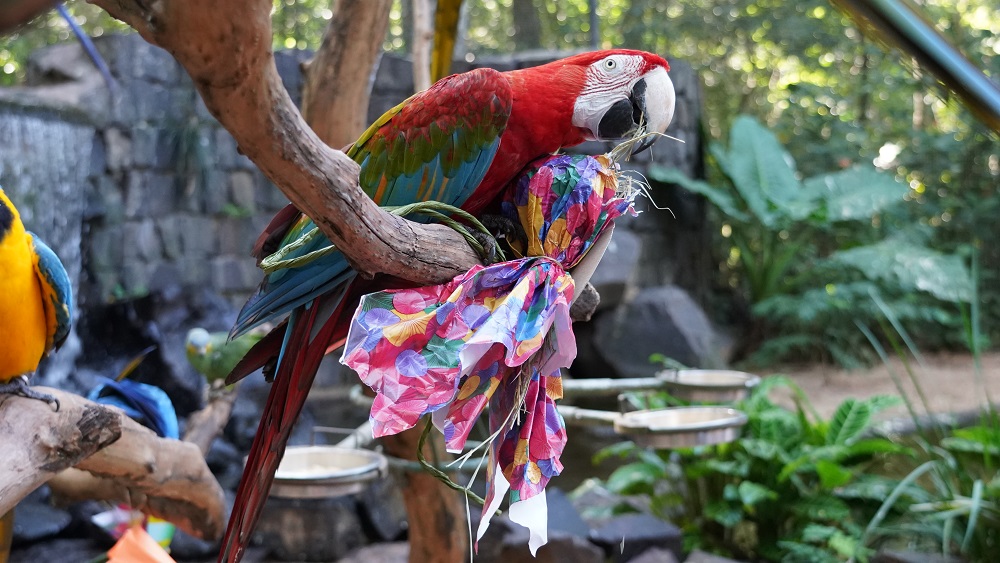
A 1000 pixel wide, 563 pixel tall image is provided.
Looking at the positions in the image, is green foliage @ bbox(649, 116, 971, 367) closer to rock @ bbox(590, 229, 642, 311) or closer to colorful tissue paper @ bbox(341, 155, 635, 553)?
rock @ bbox(590, 229, 642, 311)

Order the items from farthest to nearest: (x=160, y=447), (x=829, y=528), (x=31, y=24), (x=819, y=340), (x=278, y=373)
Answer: (x=819, y=340) → (x=829, y=528) → (x=160, y=447) → (x=278, y=373) → (x=31, y=24)

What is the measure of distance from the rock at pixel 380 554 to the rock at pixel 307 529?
0.06 metres

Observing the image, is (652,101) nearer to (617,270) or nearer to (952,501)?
(952,501)

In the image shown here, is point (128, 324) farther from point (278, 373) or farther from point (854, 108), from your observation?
point (854, 108)

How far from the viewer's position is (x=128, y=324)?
152 inches

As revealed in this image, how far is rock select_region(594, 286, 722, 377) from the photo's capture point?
5.09 m

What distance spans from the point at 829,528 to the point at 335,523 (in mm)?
1575

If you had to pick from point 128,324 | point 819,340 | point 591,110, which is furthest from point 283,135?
point 819,340

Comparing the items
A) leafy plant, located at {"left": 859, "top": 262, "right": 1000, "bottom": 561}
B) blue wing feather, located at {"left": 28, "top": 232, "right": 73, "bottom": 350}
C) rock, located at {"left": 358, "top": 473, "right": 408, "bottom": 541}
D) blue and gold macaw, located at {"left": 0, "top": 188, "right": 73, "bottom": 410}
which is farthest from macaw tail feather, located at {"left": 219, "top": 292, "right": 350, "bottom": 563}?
leafy plant, located at {"left": 859, "top": 262, "right": 1000, "bottom": 561}

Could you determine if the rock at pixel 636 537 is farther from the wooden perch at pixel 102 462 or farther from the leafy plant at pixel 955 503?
the wooden perch at pixel 102 462

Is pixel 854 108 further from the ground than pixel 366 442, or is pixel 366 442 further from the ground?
pixel 854 108

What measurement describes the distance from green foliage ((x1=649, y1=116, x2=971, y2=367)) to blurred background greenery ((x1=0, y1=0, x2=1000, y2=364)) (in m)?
0.03

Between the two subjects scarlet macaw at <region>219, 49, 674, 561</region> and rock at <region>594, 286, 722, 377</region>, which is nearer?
scarlet macaw at <region>219, 49, 674, 561</region>

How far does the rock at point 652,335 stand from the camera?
509 cm
